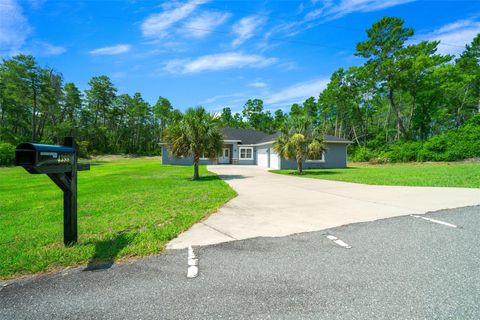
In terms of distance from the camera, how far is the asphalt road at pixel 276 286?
7.54ft

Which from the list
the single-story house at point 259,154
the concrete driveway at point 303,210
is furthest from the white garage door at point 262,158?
the concrete driveway at point 303,210

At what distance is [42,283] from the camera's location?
287cm

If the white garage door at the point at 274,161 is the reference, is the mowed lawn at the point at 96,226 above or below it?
below

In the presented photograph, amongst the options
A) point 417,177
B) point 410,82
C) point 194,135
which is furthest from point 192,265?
point 410,82

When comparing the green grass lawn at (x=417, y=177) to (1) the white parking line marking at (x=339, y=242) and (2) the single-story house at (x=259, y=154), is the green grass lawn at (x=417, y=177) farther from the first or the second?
(1) the white parking line marking at (x=339, y=242)

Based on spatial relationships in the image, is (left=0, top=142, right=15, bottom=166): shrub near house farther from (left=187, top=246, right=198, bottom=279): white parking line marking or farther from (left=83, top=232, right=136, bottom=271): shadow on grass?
(left=187, top=246, right=198, bottom=279): white parking line marking

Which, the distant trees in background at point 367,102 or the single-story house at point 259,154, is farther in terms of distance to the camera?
the distant trees in background at point 367,102

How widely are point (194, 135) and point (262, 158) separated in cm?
1453

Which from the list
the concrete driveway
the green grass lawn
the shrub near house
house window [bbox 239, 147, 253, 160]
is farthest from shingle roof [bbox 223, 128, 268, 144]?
the shrub near house

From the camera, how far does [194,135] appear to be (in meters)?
13.2

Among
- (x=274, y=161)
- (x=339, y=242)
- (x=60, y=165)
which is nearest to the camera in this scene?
(x=60, y=165)

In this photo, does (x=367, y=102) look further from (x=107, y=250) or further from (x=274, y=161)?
(x=107, y=250)

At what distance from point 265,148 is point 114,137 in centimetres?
4747

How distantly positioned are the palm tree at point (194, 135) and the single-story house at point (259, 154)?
209 inches
